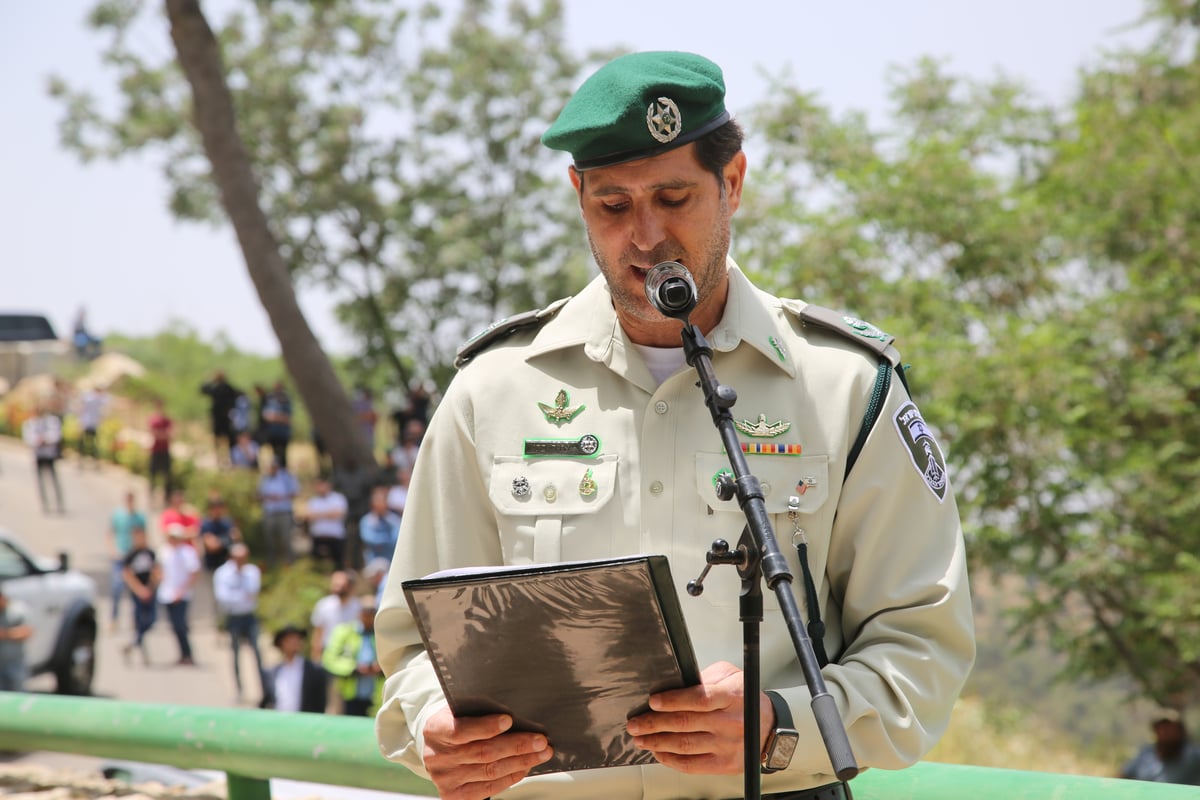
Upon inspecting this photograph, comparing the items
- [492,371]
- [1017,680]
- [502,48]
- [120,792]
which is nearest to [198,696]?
[120,792]

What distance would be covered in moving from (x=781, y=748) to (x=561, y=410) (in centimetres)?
69

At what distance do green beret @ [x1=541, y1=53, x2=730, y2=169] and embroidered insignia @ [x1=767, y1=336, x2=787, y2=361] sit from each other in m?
0.36

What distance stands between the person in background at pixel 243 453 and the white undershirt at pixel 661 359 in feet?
74.3

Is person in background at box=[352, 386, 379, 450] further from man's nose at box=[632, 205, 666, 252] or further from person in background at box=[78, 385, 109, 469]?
man's nose at box=[632, 205, 666, 252]

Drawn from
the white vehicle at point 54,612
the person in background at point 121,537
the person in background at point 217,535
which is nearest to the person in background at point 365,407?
the person in background at point 217,535

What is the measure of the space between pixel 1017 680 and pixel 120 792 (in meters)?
32.7

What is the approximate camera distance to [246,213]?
1817 cm

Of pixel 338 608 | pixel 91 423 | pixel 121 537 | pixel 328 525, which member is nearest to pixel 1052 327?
pixel 338 608

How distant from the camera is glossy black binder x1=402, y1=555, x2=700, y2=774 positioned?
1.77 meters

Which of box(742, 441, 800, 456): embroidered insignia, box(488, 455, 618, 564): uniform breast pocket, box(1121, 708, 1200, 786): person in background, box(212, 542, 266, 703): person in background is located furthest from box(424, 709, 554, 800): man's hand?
box(212, 542, 266, 703): person in background

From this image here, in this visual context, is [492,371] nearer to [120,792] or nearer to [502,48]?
[120,792]

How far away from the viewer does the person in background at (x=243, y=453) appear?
24.0 metres

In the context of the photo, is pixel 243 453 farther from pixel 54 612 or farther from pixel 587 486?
pixel 587 486

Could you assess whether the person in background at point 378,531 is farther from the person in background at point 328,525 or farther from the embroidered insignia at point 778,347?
the embroidered insignia at point 778,347
